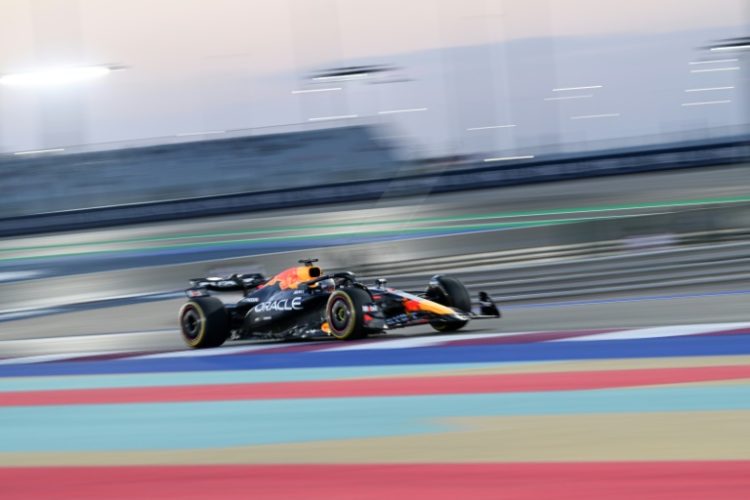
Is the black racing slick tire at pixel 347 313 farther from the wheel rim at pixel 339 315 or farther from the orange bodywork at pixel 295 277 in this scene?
the orange bodywork at pixel 295 277

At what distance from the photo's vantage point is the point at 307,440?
169 inches

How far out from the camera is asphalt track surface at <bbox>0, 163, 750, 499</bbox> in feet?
11.6

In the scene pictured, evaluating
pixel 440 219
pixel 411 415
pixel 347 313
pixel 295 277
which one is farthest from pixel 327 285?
pixel 440 219

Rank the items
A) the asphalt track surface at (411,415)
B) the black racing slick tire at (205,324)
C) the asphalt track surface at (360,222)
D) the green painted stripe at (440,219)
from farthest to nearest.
Result: the green painted stripe at (440,219)
the asphalt track surface at (360,222)
the black racing slick tire at (205,324)
the asphalt track surface at (411,415)

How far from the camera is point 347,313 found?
7906mm

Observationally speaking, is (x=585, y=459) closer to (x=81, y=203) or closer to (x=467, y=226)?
(x=467, y=226)

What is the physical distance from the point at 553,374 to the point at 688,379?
72cm

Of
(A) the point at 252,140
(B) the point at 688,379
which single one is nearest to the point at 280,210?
(A) the point at 252,140

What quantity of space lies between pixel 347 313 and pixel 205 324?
1374 mm

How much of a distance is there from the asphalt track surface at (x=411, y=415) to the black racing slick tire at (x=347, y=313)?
15 centimetres

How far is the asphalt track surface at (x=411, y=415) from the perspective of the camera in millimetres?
3531

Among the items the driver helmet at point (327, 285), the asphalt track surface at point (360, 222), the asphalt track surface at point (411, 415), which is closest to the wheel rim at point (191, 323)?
the asphalt track surface at point (411, 415)

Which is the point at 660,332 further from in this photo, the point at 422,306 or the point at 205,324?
the point at 205,324

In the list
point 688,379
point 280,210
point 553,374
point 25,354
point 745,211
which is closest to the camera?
point 688,379
